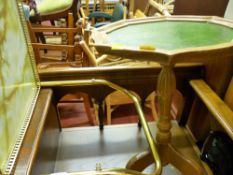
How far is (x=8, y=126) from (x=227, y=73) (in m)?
0.86

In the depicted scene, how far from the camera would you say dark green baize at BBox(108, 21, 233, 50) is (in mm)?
786

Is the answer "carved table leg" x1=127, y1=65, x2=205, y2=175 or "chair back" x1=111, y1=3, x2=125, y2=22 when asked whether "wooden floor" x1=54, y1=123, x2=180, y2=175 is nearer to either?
"carved table leg" x1=127, y1=65, x2=205, y2=175

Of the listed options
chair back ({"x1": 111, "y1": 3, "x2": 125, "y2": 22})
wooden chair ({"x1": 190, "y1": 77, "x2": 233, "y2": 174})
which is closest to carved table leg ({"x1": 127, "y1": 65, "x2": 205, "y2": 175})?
wooden chair ({"x1": 190, "y1": 77, "x2": 233, "y2": 174})

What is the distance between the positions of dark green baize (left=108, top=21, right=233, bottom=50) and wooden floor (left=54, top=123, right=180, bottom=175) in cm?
59

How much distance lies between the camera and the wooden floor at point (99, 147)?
113 cm

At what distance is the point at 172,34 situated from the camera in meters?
0.89

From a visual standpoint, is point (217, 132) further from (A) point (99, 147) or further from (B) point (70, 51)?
(B) point (70, 51)

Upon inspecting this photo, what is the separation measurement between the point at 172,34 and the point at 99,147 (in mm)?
666

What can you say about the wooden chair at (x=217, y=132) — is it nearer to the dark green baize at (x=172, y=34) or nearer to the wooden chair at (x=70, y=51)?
the dark green baize at (x=172, y=34)

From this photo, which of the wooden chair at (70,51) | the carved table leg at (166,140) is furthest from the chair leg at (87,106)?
the carved table leg at (166,140)

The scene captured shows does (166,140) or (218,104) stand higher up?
(218,104)

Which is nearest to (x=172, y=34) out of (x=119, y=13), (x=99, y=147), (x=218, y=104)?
(x=218, y=104)

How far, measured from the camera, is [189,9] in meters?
1.56

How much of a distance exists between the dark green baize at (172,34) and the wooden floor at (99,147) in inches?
23.3
